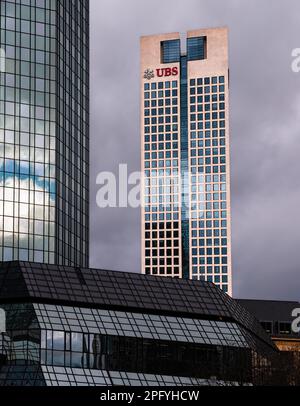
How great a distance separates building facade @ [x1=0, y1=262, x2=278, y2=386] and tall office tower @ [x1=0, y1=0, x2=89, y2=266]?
44546 millimetres

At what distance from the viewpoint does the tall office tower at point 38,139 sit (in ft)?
559

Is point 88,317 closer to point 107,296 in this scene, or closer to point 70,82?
point 107,296

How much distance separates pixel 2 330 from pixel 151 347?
19.3 m

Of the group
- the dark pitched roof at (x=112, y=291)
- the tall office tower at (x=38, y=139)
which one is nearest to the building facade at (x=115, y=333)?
the dark pitched roof at (x=112, y=291)

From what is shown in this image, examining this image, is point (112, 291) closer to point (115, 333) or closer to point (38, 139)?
point (115, 333)

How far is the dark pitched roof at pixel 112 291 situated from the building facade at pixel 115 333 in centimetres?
14

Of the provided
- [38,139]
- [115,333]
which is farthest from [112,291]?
[38,139]

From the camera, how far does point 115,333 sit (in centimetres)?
11744

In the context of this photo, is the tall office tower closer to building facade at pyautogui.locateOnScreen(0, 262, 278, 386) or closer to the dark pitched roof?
the dark pitched roof

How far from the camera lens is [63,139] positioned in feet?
589

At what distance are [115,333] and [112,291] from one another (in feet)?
27.3

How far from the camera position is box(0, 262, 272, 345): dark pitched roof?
384 ft

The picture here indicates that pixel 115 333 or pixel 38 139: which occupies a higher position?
pixel 38 139
